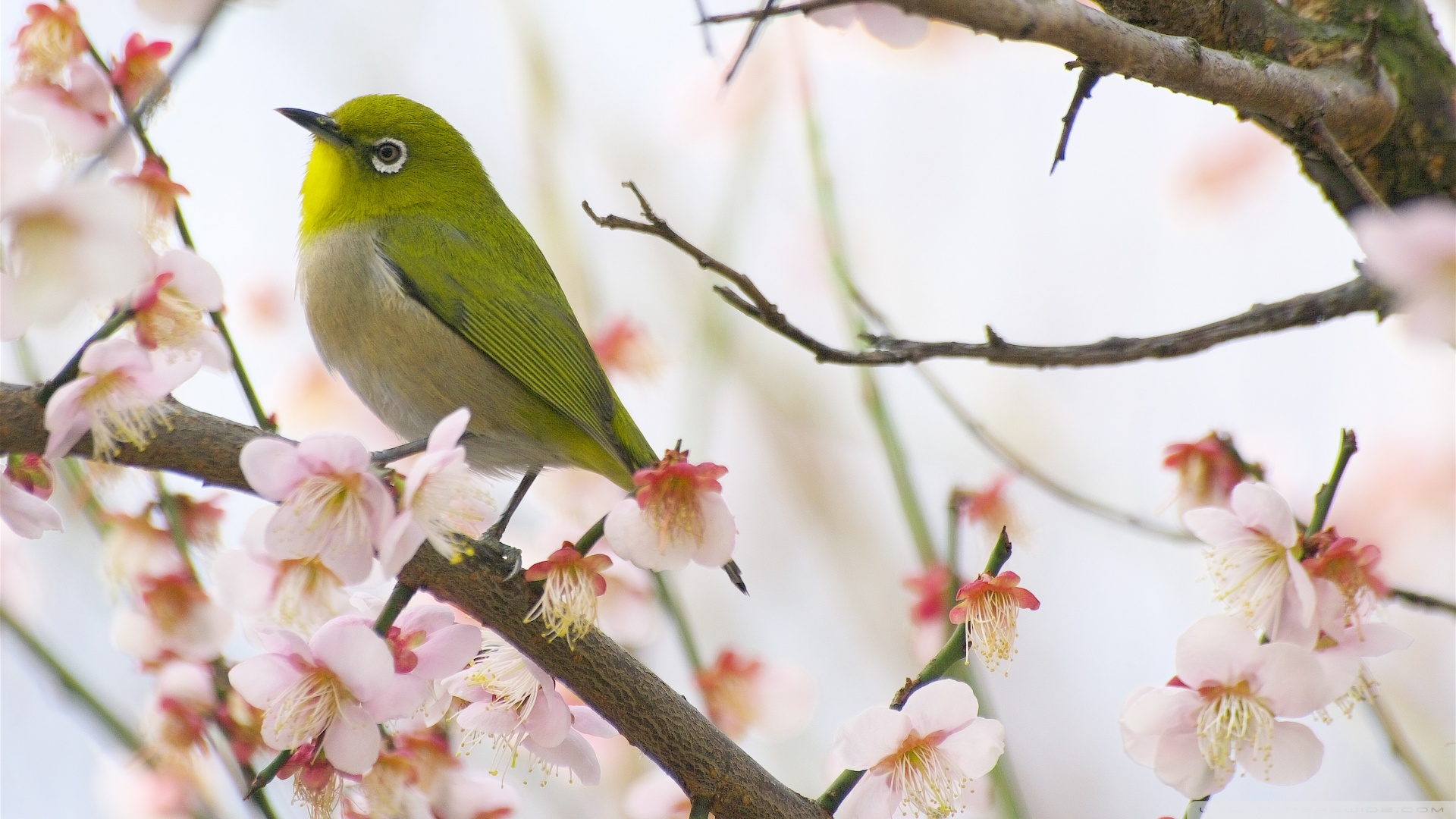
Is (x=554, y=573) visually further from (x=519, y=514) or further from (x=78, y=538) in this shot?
(x=78, y=538)

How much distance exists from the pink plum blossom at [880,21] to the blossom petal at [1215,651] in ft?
3.36

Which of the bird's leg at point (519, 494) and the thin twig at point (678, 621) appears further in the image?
the bird's leg at point (519, 494)

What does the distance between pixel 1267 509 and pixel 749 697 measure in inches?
54.2

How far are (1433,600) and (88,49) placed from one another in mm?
2431

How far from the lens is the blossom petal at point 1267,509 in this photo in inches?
64.9

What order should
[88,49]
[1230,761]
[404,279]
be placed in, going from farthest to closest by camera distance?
[404,279] → [88,49] → [1230,761]

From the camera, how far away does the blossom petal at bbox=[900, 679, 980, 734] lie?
165 centimetres

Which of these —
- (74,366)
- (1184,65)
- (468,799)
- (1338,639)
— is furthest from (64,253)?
(1338,639)

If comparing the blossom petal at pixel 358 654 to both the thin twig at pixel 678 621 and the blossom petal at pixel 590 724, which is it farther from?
the thin twig at pixel 678 621

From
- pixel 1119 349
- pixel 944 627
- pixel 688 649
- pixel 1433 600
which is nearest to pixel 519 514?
pixel 688 649

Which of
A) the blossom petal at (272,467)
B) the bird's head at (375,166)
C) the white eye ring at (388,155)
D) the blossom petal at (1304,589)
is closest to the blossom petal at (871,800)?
the blossom petal at (1304,589)

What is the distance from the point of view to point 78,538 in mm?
3277

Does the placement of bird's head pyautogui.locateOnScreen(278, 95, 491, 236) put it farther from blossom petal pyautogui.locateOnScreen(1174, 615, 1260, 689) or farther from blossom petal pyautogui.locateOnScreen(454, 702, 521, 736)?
blossom petal pyautogui.locateOnScreen(1174, 615, 1260, 689)

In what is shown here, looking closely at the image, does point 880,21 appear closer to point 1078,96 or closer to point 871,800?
point 1078,96
